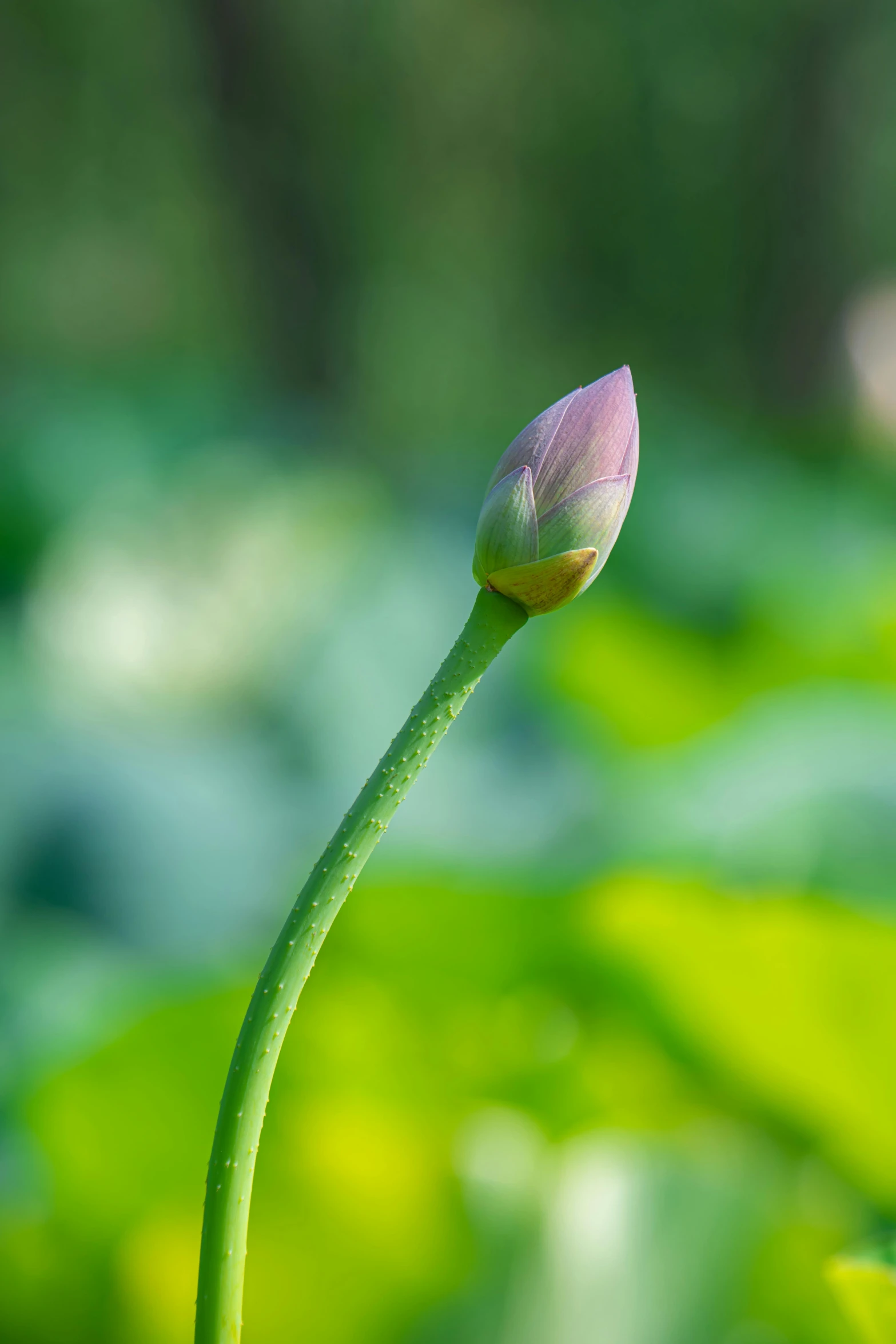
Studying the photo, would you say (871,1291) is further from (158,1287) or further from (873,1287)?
(158,1287)

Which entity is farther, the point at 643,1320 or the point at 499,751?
the point at 499,751

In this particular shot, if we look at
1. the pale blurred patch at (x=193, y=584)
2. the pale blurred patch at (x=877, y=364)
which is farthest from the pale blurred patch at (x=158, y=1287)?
the pale blurred patch at (x=877, y=364)

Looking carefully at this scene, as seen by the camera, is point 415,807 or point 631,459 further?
point 415,807

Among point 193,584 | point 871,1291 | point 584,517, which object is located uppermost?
point 193,584

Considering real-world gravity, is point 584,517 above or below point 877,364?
below

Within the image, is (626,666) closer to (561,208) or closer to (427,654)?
(427,654)

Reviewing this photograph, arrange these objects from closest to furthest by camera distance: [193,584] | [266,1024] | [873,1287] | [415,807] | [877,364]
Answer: [266,1024]
[873,1287]
[415,807]
[877,364]
[193,584]

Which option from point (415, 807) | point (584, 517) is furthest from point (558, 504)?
point (415, 807)

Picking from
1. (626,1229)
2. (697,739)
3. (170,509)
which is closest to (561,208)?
(170,509)
